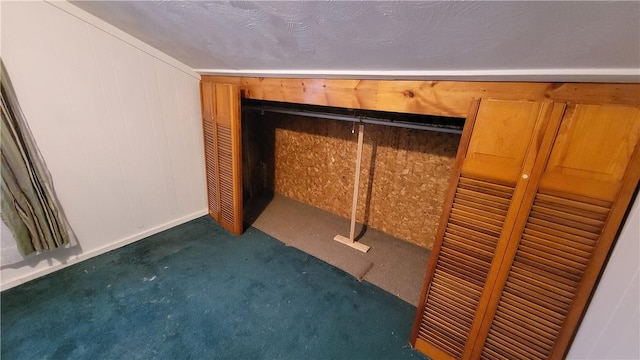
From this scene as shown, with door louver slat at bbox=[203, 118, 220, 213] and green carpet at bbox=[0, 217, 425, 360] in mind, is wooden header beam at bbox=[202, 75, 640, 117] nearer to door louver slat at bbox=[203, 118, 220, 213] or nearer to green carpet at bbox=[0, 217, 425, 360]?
door louver slat at bbox=[203, 118, 220, 213]

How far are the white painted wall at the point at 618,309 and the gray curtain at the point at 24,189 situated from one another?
2.65 m

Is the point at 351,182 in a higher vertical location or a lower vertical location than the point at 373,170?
lower

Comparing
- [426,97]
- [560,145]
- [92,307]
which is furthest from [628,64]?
[92,307]

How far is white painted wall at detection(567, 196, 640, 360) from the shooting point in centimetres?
71

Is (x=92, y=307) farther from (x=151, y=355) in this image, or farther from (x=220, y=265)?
(x=220, y=265)

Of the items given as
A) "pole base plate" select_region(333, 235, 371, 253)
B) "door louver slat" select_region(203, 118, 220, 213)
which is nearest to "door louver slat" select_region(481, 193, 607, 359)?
"pole base plate" select_region(333, 235, 371, 253)

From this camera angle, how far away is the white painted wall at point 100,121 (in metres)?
1.49

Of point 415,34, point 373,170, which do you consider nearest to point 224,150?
point 373,170

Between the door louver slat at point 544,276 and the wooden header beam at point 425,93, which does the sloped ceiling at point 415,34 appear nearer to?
the wooden header beam at point 425,93

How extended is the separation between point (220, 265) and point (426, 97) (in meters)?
1.76

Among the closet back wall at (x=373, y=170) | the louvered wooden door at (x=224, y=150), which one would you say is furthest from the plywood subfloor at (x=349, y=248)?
the louvered wooden door at (x=224, y=150)

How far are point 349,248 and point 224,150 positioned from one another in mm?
1335

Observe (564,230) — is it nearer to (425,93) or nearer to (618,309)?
(618,309)

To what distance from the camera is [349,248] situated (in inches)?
88.0
